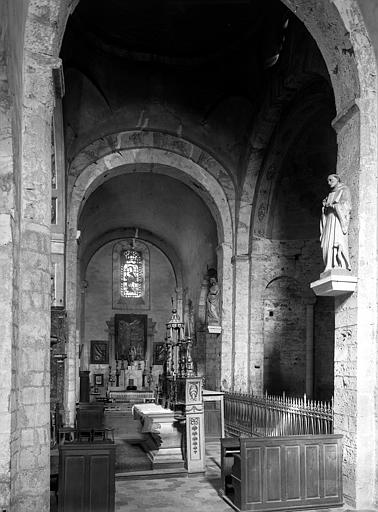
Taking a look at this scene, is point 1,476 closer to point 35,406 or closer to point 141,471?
point 35,406

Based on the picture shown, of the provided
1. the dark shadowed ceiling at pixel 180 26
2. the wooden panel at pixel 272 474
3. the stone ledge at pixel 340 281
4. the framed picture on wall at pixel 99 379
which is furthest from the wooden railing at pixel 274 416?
the framed picture on wall at pixel 99 379

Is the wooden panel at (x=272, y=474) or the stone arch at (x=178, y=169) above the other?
the stone arch at (x=178, y=169)

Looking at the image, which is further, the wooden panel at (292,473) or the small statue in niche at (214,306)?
the small statue in niche at (214,306)

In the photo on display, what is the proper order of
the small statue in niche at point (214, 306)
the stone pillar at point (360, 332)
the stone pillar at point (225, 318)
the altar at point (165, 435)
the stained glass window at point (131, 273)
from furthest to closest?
the stained glass window at point (131, 273) < the small statue in niche at point (214, 306) < the stone pillar at point (225, 318) < the altar at point (165, 435) < the stone pillar at point (360, 332)

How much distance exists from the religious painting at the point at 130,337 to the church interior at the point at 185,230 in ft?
0.30

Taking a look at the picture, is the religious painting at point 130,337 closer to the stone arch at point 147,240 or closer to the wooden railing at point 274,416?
the stone arch at point 147,240

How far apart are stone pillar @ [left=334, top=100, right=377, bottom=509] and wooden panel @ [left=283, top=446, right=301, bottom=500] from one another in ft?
2.35

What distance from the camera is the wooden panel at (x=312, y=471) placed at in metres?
7.42

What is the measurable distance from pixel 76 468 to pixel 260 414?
19.5 feet

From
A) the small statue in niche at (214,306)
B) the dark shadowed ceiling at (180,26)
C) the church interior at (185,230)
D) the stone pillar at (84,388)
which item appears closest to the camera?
the church interior at (185,230)

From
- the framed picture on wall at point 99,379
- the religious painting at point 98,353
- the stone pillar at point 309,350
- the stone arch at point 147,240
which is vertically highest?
the stone arch at point 147,240

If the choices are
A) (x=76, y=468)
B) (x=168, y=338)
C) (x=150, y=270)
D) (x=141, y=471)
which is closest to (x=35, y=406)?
(x=76, y=468)

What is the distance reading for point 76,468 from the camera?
6758 mm

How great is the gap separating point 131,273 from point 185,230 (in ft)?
17.5
